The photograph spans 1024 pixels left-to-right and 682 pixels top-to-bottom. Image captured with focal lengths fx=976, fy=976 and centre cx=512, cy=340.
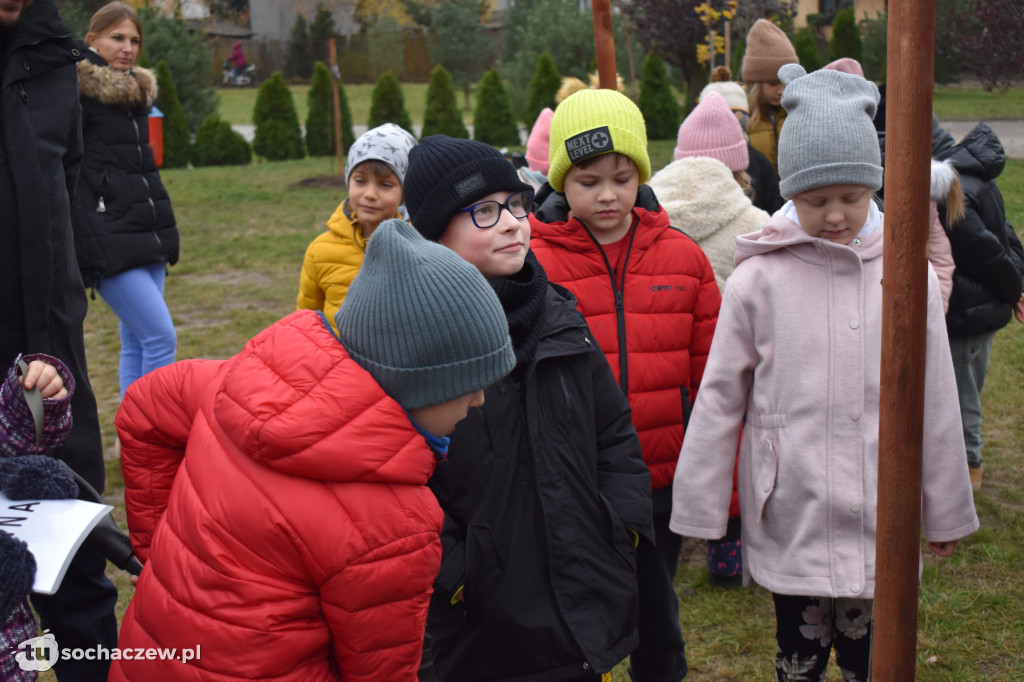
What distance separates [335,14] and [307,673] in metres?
40.2

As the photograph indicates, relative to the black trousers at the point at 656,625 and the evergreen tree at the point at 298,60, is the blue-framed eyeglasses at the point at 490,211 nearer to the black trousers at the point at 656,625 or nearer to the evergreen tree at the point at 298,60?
the black trousers at the point at 656,625

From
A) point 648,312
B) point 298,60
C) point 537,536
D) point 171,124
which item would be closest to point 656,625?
point 537,536

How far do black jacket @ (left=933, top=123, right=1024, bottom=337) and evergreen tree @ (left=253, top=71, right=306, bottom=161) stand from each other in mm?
15310

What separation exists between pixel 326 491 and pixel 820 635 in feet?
5.15

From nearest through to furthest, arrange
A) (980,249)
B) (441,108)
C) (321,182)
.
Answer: (980,249), (321,182), (441,108)

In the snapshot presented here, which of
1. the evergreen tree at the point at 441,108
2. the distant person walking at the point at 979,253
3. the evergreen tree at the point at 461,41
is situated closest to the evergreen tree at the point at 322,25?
the evergreen tree at the point at 461,41

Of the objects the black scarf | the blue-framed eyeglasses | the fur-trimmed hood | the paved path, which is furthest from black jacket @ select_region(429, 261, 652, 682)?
the paved path

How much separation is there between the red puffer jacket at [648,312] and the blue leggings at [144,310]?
265 centimetres

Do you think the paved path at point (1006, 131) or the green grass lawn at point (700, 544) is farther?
the paved path at point (1006, 131)

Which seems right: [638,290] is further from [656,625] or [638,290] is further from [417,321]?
[417,321]

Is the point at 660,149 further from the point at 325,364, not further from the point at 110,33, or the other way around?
the point at 325,364

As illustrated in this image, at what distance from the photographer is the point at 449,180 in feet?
7.76

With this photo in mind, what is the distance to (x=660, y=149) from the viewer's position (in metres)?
15.5

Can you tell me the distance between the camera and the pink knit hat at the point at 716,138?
156 inches
